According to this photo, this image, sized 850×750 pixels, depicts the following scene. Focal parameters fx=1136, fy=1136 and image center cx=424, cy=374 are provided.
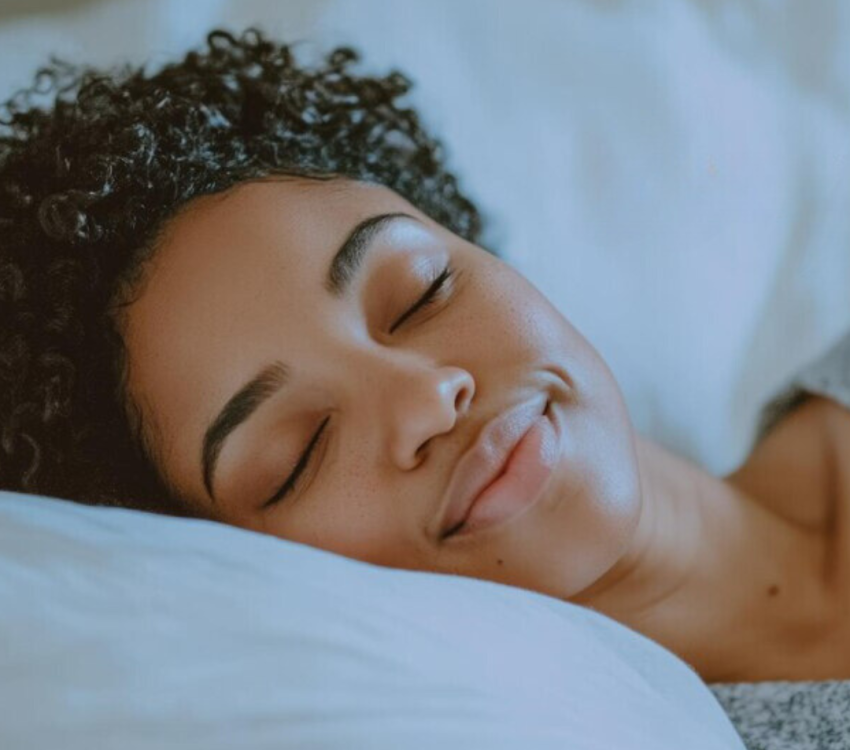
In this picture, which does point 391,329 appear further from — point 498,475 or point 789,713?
point 789,713

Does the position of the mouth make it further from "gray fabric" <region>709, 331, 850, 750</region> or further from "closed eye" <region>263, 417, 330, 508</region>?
"gray fabric" <region>709, 331, 850, 750</region>

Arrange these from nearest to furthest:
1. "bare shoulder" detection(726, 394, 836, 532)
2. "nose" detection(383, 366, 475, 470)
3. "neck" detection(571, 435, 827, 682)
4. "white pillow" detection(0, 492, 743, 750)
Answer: "white pillow" detection(0, 492, 743, 750) → "nose" detection(383, 366, 475, 470) → "neck" detection(571, 435, 827, 682) → "bare shoulder" detection(726, 394, 836, 532)

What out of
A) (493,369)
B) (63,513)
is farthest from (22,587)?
(493,369)

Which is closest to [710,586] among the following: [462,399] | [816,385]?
[816,385]

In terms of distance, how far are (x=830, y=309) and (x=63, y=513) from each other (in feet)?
3.05

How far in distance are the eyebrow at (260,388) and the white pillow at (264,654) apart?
0.49 ft

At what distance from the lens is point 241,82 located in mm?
1085

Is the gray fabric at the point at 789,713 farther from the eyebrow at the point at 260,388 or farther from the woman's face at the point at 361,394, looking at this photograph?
the eyebrow at the point at 260,388

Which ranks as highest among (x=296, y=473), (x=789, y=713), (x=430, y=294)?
(x=430, y=294)

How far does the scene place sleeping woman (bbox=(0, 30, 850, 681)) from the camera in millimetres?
757

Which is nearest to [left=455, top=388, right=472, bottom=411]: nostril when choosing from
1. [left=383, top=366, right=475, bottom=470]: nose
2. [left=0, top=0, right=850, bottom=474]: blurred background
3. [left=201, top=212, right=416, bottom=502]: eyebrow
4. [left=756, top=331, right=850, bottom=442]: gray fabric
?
[left=383, top=366, right=475, bottom=470]: nose

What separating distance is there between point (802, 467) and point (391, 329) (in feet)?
1.78

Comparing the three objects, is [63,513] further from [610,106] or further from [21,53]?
[610,106]

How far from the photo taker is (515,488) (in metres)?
0.76
